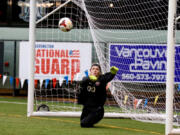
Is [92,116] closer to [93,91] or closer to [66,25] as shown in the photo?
[93,91]


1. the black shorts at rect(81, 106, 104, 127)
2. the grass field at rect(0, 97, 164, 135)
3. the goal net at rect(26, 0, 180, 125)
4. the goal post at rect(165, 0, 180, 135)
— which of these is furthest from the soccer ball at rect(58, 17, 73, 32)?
the goal post at rect(165, 0, 180, 135)

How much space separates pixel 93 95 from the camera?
1071 cm

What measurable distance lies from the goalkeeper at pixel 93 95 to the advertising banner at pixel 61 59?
6556mm

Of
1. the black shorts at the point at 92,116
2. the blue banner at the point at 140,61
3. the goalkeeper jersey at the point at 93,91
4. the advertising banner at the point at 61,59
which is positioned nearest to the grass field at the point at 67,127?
the black shorts at the point at 92,116

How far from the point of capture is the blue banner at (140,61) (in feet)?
49.1

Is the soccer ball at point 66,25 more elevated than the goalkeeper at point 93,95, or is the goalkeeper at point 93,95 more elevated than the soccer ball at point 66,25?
the soccer ball at point 66,25

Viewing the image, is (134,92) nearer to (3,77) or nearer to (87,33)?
(87,33)

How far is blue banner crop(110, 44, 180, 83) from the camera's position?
1496cm

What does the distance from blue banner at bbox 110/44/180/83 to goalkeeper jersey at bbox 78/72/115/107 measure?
376 centimetres

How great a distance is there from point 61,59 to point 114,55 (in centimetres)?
384

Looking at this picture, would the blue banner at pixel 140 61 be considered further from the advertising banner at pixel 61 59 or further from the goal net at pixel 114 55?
the advertising banner at pixel 61 59

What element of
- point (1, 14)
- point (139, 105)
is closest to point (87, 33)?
point (139, 105)

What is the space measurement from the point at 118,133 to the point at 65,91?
22.5ft

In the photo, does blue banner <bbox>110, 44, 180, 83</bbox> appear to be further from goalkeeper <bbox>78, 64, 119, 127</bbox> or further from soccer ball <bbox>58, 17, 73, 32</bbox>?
goalkeeper <bbox>78, 64, 119, 127</bbox>
